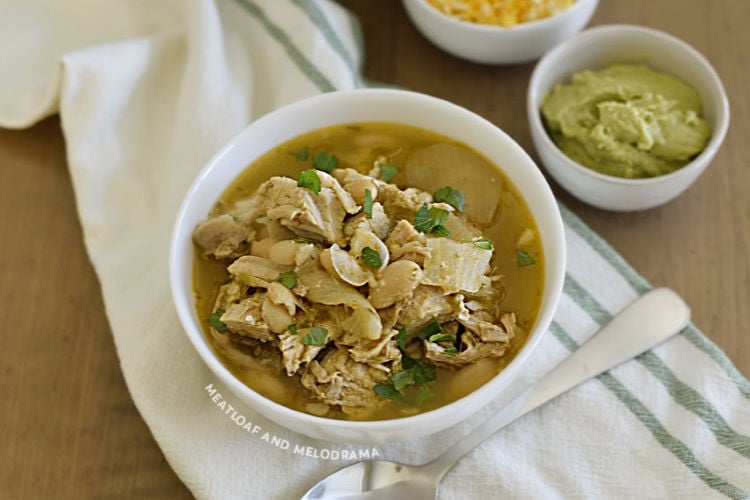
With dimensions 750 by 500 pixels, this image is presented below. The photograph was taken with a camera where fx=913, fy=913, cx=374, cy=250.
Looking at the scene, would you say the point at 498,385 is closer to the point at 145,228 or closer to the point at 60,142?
the point at 145,228

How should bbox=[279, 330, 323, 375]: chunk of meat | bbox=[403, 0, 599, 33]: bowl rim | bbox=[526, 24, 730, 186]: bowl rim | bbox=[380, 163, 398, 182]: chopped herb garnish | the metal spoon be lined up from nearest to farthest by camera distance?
bbox=[279, 330, 323, 375]: chunk of meat < the metal spoon < bbox=[380, 163, 398, 182]: chopped herb garnish < bbox=[526, 24, 730, 186]: bowl rim < bbox=[403, 0, 599, 33]: bowl rim

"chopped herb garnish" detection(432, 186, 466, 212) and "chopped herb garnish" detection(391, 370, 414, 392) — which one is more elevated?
"chopped herb garnish" detection(432, 186, 466, 212)

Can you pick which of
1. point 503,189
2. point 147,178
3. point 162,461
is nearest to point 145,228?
point 147,178

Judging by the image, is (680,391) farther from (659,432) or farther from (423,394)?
(423,394)

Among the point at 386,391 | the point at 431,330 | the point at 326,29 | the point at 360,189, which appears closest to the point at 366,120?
the point at 360,189

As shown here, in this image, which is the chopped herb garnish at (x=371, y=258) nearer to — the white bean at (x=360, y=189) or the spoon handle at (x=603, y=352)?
the white bean at (x=360, y=189)

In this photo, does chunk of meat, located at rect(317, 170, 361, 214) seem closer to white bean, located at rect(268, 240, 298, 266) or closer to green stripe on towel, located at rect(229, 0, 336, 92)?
white bean, located at rect(268, 240, 298, 266)

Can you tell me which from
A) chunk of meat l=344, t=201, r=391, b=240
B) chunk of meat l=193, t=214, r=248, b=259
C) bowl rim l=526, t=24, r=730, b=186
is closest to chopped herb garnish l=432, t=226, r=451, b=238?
chunk of meat l=344, t=201, r=391, b=240
